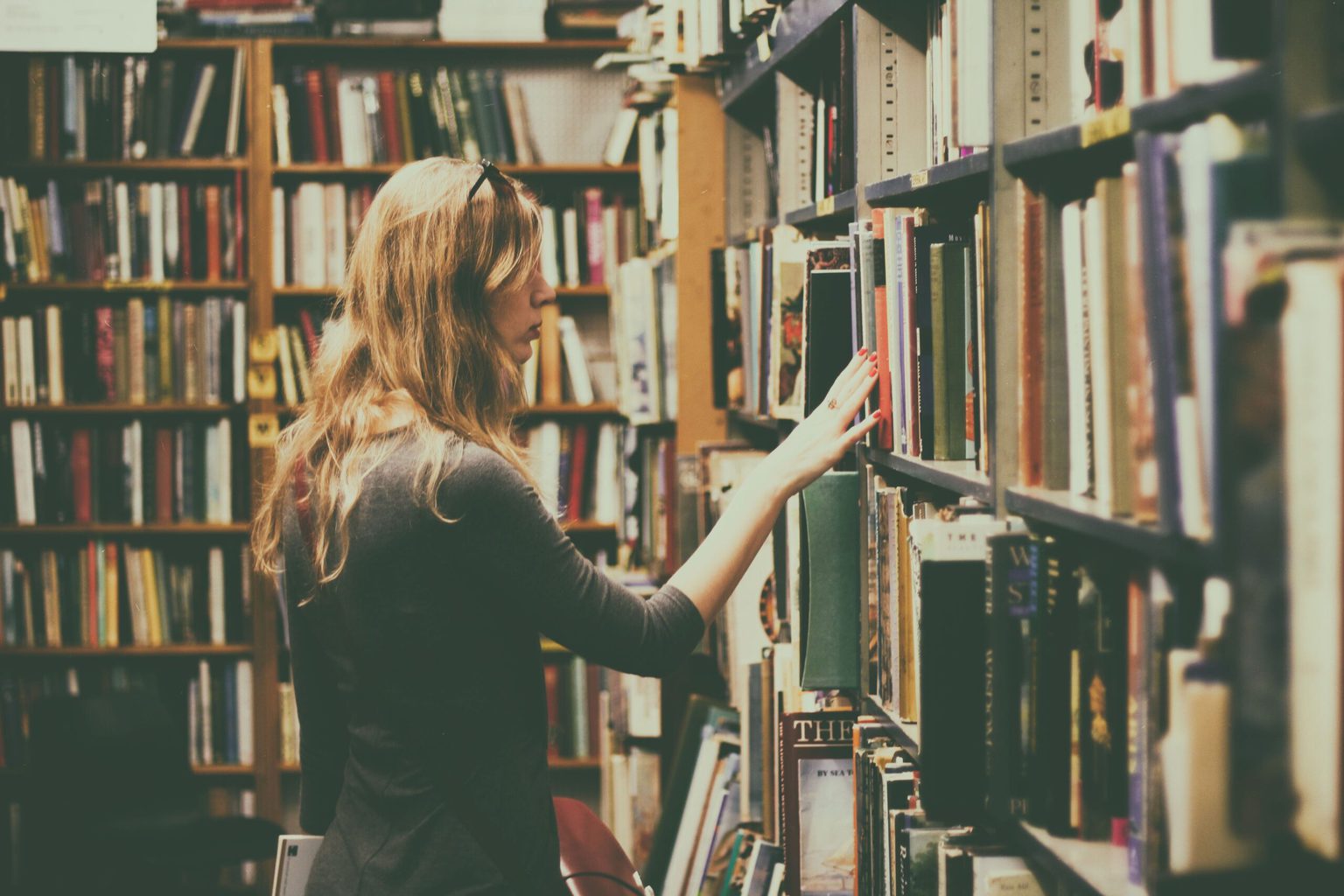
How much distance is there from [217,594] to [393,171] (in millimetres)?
1354

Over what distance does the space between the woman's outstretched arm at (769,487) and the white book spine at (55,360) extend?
3.01 meters

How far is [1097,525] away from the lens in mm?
981

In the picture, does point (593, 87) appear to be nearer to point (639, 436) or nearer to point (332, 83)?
point (332, 83)

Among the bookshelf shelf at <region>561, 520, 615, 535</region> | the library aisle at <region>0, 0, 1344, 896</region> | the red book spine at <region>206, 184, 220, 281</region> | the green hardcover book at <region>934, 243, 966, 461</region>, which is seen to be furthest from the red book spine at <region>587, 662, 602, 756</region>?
the green hardcover book at <region>934, 243, 966, 461</region>

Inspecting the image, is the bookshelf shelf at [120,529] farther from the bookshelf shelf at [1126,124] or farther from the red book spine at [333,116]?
the bookshelf shelf at [1126,124]

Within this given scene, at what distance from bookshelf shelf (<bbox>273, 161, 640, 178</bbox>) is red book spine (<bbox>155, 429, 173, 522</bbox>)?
0.85 m

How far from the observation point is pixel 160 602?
13.1 ft

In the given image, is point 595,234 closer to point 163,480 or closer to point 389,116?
point 389,116

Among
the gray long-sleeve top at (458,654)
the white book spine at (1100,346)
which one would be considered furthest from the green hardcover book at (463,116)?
the white book spine at (1100,346)

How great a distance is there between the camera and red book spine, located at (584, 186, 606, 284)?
409 cm

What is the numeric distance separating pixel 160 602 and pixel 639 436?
163 centimetres

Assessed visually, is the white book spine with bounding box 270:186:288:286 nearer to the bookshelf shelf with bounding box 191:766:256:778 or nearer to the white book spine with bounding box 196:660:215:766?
the white book spine with bounding box 196:660:215:766

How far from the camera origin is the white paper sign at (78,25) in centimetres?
188

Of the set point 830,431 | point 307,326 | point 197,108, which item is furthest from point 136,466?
point 830,431
